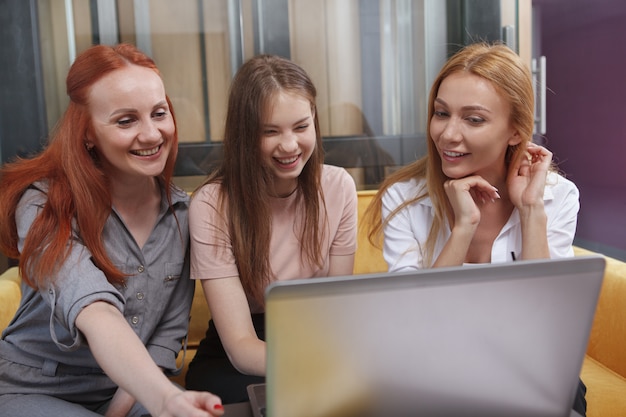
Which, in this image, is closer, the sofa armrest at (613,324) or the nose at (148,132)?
the nose at (148,132)

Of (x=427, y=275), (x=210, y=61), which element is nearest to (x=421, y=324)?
(x=427, y=275)

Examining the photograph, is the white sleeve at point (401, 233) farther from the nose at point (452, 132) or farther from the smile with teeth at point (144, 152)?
the smile with teeth at point (144, 152)

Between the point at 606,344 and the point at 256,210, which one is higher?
the point at 256,210

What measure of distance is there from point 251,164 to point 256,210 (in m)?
0.11

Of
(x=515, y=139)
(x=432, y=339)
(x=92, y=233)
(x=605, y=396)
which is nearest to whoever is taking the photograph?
(x=432, y=339)

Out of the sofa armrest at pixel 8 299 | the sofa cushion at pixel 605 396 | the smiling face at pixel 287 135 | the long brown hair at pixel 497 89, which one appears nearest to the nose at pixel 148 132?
the smiling face at pixel 287 135

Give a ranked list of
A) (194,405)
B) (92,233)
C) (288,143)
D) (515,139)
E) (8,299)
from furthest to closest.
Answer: (8,299) → (515,139) → (288,143) → (92,233) → (194,405)

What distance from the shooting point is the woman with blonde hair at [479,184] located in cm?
150

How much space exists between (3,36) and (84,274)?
5.17ft

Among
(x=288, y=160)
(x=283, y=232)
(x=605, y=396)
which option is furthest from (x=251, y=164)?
(x=605, y=396)

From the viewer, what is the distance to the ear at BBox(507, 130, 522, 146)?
5.16ft

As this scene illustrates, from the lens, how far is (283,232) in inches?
63.8

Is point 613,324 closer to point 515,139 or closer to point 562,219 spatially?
point 562,219

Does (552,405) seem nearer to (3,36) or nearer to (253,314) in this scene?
(253,314)
